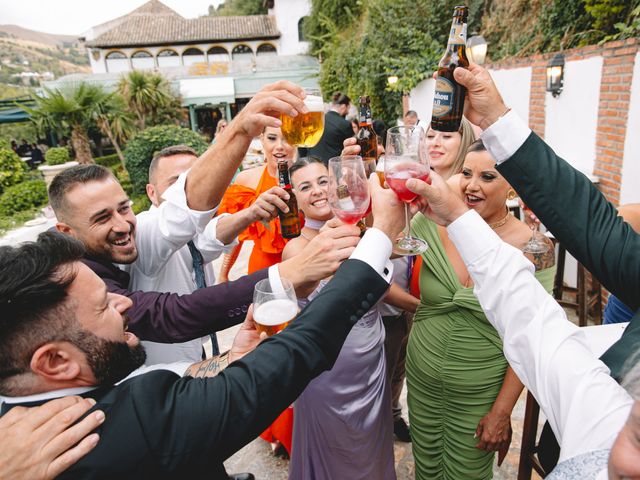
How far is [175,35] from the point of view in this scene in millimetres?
32750

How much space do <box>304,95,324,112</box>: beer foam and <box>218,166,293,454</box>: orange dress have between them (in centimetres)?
152

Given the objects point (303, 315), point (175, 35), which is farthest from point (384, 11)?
point (175, 35)

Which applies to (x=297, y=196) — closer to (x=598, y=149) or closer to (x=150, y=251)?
(x=150, y=251)

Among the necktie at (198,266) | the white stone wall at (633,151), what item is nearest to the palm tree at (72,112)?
the necktie at (198,266)

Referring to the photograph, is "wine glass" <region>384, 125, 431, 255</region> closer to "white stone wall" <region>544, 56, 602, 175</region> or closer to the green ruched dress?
the green ruched dress

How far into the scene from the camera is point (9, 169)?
35.4 ft

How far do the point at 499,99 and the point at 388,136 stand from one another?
42 centimetres

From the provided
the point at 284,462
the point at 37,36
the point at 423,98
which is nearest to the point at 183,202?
the point at 284,462

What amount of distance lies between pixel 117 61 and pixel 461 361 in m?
38.7

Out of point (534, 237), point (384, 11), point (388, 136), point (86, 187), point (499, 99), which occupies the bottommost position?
point (534, 237)

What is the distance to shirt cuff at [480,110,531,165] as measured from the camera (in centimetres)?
134

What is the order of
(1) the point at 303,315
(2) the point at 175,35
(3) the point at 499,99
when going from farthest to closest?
(2) the point at 175,35 → (3) the point at 499,99 → (1) the point at 303,315

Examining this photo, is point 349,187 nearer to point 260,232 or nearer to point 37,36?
point 260,232

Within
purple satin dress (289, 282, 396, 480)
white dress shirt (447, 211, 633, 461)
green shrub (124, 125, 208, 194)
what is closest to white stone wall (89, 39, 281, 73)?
green shrub (124, 125, 208, 194)
